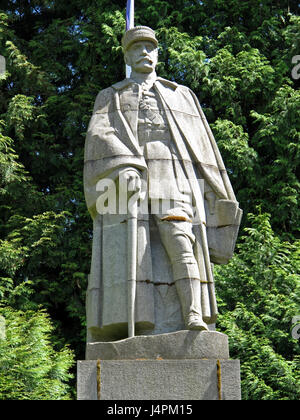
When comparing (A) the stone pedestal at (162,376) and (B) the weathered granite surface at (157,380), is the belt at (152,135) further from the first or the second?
(B) the weathered granite surface at (157,380)

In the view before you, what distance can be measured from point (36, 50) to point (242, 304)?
8557 mm

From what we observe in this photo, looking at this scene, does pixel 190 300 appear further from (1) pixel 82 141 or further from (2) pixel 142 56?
(1) pixel 82 141

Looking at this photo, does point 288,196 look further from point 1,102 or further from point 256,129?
point 1,102

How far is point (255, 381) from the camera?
13.1 m

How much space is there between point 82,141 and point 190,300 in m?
11.7

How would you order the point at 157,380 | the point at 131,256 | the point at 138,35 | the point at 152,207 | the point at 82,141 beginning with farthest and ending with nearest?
the point at 82,141, the point at 138,35, the point at 152,207, the point at 131,256, the point at 157,380

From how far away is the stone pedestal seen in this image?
24.4 ft

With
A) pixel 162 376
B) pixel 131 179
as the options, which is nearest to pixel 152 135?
pixel 131 179

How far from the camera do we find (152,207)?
8430 millimetres

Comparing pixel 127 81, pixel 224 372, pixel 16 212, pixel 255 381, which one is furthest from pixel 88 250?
pixel 224 372

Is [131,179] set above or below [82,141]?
below

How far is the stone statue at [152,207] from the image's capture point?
8102 millimetres

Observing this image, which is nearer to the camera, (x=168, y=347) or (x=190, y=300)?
(x=168, y=347)

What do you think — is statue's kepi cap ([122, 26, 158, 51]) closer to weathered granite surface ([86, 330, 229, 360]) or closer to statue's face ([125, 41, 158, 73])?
statue's face ([125, 41, 158, 73])
